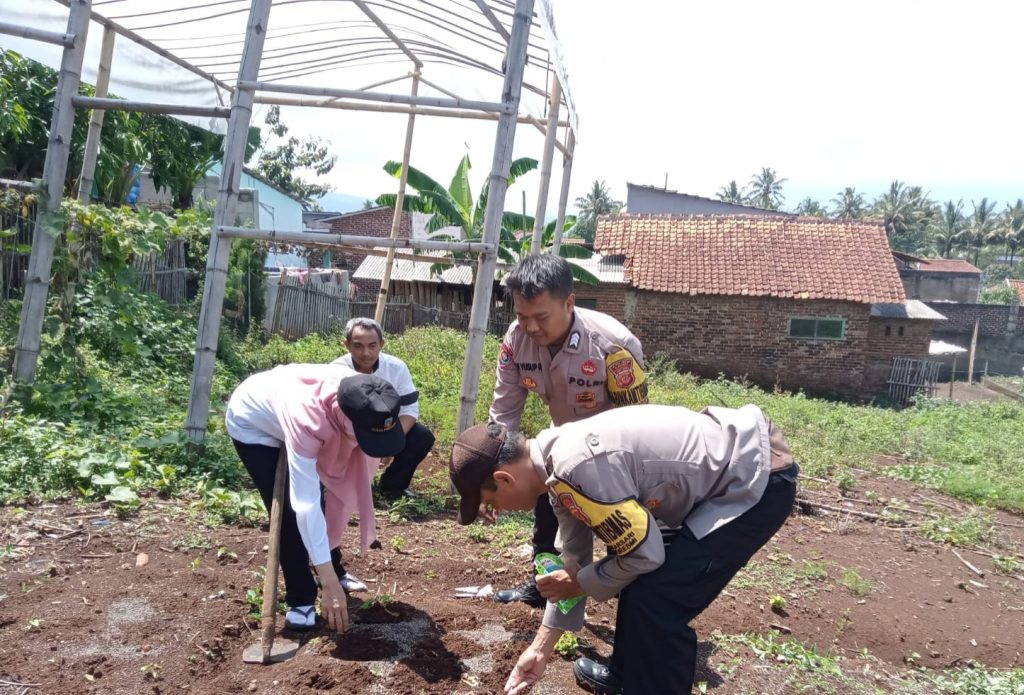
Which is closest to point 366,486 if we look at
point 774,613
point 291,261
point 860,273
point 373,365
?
point 373,365

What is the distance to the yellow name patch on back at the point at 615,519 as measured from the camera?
206cm

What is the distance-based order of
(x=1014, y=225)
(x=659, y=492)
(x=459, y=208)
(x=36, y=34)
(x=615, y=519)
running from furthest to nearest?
(x=1014, y=225), (x=459, y=208), (x=36, y=34), (x=659, y=492), (x=615, y=519)

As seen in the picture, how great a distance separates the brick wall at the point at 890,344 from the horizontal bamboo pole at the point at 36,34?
16.5 metres

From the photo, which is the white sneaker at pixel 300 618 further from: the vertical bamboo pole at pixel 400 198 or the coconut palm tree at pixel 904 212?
the coconut palm tree at pixel 904 212

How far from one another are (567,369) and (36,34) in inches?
183

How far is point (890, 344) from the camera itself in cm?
1705

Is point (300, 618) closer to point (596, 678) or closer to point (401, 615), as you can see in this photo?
point (401, 615)

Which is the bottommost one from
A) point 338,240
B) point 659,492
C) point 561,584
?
point 561,584

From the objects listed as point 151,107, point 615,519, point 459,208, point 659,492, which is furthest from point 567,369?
point 459,208

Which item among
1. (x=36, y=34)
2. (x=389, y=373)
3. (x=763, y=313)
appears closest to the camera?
(x=389, y=373)

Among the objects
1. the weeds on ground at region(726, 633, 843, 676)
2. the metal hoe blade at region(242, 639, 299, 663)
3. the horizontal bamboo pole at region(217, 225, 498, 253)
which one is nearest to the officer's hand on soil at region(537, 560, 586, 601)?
the metal hoe blade at region(242, 639, 299, 663)

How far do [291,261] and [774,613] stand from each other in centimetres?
2365

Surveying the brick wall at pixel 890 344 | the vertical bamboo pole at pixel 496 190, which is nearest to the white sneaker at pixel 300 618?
the vertical bamboo pole at pixel 496 190

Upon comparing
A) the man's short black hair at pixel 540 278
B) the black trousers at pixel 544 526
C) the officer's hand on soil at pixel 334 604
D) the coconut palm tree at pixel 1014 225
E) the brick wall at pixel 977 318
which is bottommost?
the officer's hand on soil at pixel 334 604
